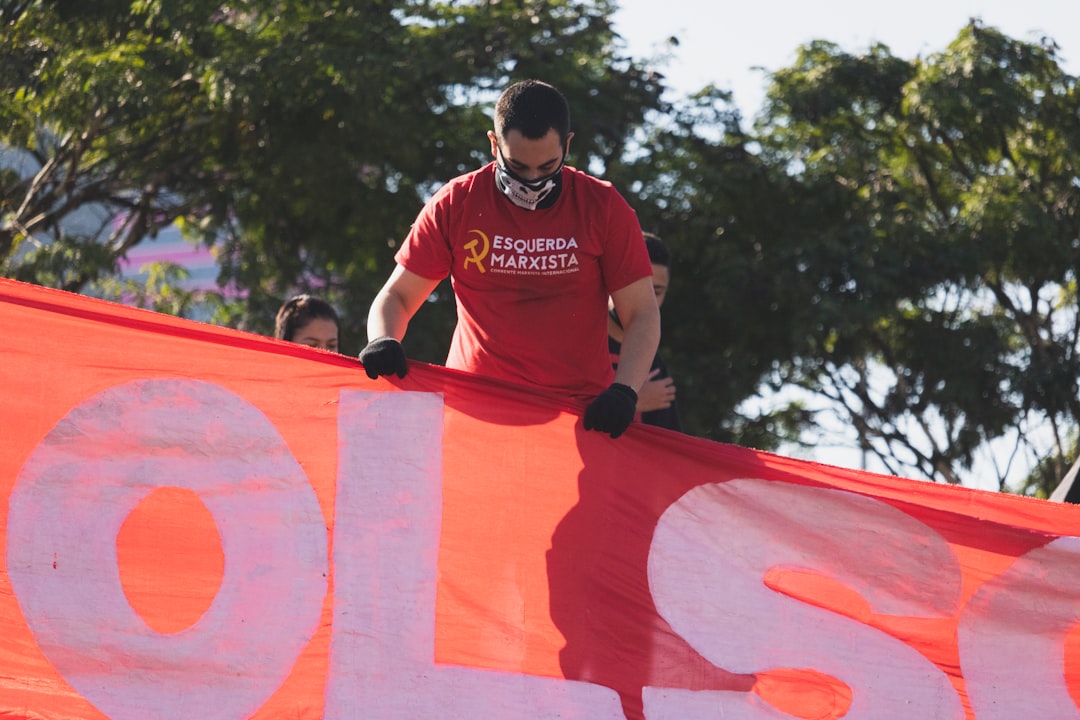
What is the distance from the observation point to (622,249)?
3.66 m

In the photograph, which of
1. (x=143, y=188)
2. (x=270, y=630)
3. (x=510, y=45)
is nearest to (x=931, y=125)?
(x=510, y=45)

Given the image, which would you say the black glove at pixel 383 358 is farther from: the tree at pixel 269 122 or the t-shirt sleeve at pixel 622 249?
the tree at pixel 269 122

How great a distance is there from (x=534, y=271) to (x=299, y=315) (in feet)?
4.65

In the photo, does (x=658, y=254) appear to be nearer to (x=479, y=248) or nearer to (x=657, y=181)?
(x=479, y=248)

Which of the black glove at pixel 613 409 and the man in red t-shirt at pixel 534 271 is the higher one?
the man in red t-shirt at pixel 534 271

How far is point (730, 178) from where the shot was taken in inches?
440

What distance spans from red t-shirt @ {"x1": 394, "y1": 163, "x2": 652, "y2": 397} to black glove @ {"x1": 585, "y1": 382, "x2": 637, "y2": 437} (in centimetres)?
24

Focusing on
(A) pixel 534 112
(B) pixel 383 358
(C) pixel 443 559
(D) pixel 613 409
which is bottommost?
(C) pixel 443 559

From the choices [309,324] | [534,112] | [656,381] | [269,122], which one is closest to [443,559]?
[534,112]

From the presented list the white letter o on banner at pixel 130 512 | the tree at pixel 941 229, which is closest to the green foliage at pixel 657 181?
the tree at pixel 941 229

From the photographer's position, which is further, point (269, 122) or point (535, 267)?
point (269, 122)

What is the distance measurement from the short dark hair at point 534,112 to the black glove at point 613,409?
649mm

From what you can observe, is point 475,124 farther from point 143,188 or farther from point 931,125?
point 931,125

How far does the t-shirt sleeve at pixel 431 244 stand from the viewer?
3691mm
